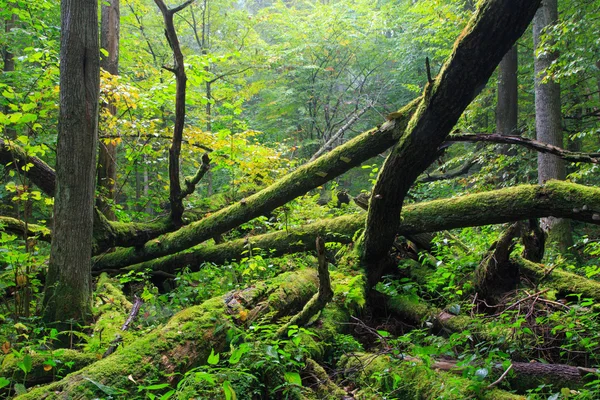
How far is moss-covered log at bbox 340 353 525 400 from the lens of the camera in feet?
8.43

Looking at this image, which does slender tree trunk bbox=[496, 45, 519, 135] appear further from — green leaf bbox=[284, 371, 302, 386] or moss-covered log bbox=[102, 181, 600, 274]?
green leaf bbox=[284, 371, 302, 386]

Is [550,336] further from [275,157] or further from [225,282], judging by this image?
[275,157]

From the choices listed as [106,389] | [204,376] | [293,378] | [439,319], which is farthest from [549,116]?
[106,389]

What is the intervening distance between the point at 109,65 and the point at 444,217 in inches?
288

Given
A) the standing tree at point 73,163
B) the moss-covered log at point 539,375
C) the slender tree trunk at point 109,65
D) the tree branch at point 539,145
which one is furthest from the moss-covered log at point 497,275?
the slender tree trunk at point 109,65

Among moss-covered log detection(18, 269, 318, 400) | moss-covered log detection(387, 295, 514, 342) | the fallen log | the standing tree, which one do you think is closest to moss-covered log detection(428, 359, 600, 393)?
the fallen log

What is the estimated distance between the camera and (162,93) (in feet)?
24.0

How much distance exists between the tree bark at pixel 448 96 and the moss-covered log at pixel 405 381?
1.63 meters

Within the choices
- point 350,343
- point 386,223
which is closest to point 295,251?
point 386,223

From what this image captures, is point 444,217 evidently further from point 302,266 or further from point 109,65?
point 109,65

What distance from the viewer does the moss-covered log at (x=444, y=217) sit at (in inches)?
168

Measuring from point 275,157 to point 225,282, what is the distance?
347cm

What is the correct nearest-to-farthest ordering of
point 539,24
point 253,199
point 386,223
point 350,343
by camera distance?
point 350,343 < point 386,223 < point 253,199 < point 539,24

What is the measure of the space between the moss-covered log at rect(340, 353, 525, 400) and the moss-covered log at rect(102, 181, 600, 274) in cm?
251
